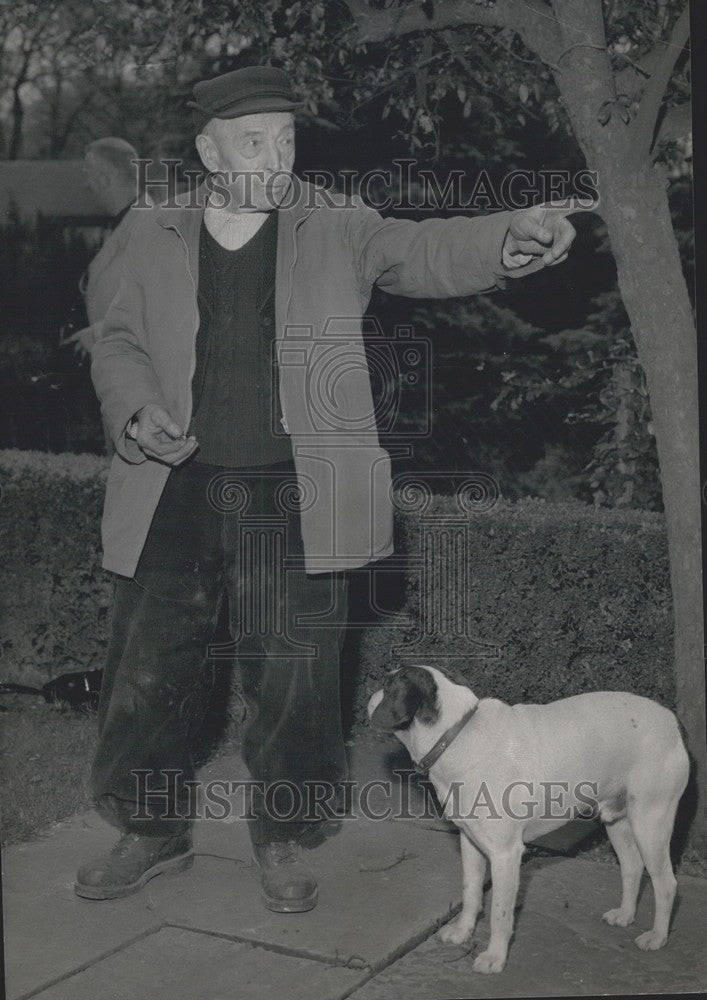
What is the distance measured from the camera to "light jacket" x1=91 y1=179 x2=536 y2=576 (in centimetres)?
323

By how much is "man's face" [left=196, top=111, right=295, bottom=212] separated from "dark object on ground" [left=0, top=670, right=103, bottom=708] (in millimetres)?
2060

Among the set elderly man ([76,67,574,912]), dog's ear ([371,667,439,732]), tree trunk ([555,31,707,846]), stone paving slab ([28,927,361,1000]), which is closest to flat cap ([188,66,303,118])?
elderly man ([76,67,574,912])

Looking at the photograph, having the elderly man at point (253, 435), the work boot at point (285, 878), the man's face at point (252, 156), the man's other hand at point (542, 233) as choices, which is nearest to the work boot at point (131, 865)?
the elderly man at point (253, 435)

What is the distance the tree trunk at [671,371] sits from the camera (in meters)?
3.53

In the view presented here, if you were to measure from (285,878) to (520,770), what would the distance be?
0.79 meters

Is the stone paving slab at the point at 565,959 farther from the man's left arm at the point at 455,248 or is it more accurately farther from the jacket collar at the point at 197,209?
the jacket collar at the point at 197,209

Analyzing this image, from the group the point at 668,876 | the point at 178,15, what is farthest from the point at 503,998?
the point at 178,15

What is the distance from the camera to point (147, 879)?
3.47 m

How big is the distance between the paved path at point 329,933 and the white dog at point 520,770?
3.8 inches

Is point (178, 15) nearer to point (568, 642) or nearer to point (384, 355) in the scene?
point (384, 355)

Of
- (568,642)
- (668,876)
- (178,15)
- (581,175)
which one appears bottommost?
(668,876)

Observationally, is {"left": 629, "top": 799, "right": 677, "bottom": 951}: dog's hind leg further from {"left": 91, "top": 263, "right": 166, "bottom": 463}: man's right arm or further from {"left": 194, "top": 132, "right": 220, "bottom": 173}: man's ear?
{"left": 194, "top": 132, "right": 220, "bottom": 173}: man's ear

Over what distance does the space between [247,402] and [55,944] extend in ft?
5.15

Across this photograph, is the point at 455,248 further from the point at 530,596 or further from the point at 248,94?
the point at 530,596
